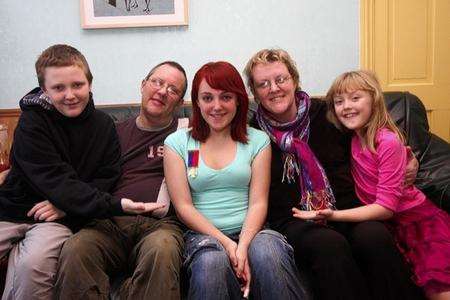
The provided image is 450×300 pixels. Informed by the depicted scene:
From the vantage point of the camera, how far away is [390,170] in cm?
147

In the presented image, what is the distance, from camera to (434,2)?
238 centimetres

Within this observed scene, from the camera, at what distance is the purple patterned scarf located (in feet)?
5.06

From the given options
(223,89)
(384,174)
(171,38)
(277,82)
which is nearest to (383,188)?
(384,174)

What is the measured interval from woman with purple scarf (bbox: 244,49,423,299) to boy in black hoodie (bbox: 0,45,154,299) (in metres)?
0.54

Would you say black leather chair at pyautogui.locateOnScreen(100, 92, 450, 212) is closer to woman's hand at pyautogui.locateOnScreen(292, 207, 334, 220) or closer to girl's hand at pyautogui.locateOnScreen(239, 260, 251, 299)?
woman's hand at pyautogui.locateOnScreen(292, 207, 334, 220)

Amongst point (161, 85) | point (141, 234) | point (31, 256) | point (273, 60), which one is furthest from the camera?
point (161, 85)

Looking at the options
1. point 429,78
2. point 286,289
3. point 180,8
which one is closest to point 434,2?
point 429,78

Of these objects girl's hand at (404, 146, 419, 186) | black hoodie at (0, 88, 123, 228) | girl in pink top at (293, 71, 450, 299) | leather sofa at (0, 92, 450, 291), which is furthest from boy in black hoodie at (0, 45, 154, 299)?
girl's hand at (404, 146, 419, 186)

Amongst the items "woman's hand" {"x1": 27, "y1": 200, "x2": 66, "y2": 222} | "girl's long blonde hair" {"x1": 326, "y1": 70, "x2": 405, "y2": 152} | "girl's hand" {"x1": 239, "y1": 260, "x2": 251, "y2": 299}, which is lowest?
"girl's hand" {"x1": 239, "y1": 260, "x2": 251, "y2": 299}

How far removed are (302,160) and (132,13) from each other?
1.28 metres

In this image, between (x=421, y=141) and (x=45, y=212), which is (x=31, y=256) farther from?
(x=421, y=141)

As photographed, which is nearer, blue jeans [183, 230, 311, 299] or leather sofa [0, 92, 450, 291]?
blue jeans [183, 230, 311, 299]

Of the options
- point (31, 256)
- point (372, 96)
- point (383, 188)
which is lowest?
point (31, 256)

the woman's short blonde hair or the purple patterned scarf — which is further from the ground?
the woman's short blonde hair
